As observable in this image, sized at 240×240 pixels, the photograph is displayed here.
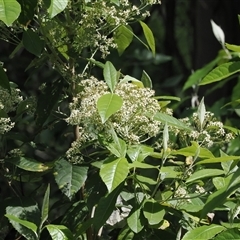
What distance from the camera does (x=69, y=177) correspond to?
4.53ft

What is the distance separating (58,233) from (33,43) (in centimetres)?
42

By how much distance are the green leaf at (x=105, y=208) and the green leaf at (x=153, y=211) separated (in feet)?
0.21

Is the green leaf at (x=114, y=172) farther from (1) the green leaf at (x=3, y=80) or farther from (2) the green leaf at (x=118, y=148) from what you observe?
(1) the green leaf at (x=3, y=80)

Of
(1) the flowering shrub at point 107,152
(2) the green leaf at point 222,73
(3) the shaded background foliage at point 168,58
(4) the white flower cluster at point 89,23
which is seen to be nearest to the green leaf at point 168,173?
(1) the flowering shrub at point 107,152

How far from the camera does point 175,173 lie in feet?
4.39

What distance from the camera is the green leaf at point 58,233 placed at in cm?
129

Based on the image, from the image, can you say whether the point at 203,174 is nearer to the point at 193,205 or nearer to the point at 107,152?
the point at 193,205

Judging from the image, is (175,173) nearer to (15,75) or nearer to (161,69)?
Answer: (15,75)

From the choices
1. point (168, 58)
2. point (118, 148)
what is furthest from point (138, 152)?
point (168, 58)

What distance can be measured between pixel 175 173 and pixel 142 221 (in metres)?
0.12

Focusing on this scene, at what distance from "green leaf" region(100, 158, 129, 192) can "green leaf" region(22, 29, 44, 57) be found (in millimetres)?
326

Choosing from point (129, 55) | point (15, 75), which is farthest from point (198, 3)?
point (15, 75)

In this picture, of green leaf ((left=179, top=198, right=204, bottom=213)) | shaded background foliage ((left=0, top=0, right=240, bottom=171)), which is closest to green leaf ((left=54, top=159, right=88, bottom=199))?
green leaf ((left=179, top=198, right=204, bottom=213))

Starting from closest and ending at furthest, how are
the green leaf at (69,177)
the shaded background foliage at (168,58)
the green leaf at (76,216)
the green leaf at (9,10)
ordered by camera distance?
1. the green leaf at (9,10)
2. the green leaf at (69,177)
3. the green leaf at (76,216)
4. the shaded background foliage at (168,58)
